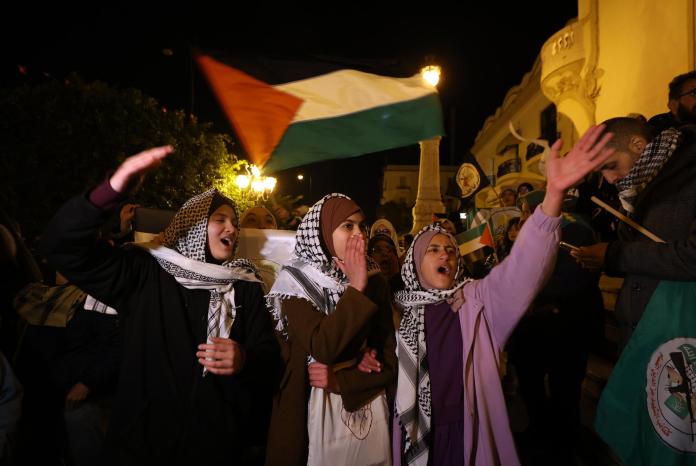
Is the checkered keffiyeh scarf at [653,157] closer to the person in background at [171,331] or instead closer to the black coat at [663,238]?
the black coat at [663,238]

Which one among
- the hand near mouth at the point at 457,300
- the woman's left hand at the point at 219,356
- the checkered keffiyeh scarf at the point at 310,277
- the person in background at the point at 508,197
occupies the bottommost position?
the woman's left hand at the point at 219,356

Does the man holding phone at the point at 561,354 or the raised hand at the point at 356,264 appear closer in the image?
the raised hand at the point at 356,264

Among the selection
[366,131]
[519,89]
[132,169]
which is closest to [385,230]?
[366,131]

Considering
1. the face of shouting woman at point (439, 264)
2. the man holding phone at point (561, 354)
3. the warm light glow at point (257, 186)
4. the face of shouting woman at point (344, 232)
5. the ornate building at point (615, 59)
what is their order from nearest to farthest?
the face of shouting woman at point (344, 232) → the face of shouting woman at point (439, 264) → the man holding phone at point (561, 354) → the ornate building at point (615, 59) → the warm light glow at point (257, 186)

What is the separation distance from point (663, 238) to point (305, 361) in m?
1.91

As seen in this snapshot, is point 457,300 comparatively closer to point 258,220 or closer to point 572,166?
point 572,166

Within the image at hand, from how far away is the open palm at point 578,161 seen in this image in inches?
67.6

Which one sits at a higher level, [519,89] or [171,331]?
[519,89]

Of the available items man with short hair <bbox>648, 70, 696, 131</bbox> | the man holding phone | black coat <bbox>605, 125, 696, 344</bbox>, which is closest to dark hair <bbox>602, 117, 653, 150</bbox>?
black coat <bbox>605, 125, 696, 344</bbox>

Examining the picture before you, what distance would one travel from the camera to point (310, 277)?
2.19 m

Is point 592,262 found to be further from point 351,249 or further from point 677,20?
point 677,20

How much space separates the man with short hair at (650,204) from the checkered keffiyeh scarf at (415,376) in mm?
850

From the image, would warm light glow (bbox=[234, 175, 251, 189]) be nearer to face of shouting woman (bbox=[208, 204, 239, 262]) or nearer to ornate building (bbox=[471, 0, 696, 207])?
ornate building (bbox=[471, 0, 696, 207])

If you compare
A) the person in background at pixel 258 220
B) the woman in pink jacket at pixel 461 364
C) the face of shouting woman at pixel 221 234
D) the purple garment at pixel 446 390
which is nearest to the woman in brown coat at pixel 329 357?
the woman in pink jacket at pixel 461 364
